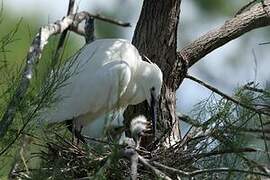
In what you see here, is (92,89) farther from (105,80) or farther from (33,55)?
(33,55)

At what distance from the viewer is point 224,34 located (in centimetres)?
336

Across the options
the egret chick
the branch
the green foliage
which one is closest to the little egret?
the branch

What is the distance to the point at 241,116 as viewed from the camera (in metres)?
2.64

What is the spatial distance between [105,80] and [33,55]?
1.19 metres

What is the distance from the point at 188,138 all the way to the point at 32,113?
966 mm

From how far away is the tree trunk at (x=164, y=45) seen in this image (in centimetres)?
325

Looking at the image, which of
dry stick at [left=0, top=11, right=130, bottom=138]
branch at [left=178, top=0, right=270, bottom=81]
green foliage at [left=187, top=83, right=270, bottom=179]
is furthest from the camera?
branch at [left=178, top=0, right=270, bottom=81]

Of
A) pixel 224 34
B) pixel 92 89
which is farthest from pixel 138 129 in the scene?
pixel 224 34

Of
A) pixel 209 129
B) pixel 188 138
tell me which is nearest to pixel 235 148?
pixel 209 129

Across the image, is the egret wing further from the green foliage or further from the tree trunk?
the green foliage

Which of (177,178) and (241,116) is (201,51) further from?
(177,178)

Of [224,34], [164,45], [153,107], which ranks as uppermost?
[224,34]

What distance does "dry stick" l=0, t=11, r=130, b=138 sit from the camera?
2031 millimetres

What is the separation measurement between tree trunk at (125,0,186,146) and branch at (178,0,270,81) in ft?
0.24
